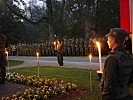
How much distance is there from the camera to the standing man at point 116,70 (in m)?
4.10

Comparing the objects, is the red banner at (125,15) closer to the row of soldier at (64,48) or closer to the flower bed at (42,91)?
the flower bed at (42,91)

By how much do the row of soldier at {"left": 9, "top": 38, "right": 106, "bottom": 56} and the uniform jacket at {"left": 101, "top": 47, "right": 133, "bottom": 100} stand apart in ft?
89.7

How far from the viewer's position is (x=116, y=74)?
162 inches

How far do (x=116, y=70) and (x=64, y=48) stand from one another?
33.4 metres

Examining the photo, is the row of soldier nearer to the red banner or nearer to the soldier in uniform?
the red banner

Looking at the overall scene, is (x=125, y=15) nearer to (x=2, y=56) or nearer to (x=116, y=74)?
(x=2, y=56)

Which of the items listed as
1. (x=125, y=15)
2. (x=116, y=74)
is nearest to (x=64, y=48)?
(x=125, y=15)

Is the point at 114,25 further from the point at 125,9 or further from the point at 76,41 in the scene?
the point at 125,9

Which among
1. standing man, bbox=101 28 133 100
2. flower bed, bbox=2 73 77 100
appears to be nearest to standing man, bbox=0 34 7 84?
flower bed, bbox=2 73 77 100

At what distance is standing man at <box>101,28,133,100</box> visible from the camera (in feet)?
13.4

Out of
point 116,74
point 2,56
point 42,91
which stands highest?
point 2,56

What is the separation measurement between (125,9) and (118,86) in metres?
7.88

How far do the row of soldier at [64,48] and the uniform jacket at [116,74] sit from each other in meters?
27.3

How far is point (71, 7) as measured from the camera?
5019cm
